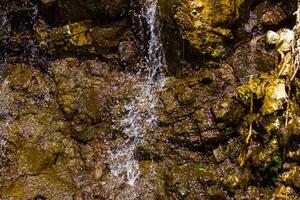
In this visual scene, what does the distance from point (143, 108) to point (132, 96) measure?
267 millimetres

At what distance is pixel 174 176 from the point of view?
5539 mm

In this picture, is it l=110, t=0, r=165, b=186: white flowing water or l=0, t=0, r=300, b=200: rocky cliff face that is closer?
l=0, t=0, r=300, b=200: rocky cliff face

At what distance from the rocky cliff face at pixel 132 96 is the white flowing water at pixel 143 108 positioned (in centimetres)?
10

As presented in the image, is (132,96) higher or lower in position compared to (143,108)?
higher

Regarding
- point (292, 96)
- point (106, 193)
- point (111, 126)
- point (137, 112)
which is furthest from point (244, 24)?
point (106, 193)

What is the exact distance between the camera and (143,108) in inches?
240

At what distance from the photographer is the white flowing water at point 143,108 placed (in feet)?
19.5

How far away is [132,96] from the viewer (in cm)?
623

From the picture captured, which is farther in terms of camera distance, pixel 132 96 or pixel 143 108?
pixel 132 96

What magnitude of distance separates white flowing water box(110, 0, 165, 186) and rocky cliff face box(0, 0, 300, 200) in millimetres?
101

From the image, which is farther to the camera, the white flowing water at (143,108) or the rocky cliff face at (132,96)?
the white flowing water at (143,108)

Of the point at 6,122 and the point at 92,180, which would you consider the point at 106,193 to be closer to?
the point at 92,180

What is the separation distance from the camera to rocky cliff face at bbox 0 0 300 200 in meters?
5.34

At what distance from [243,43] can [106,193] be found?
8.64 feet
